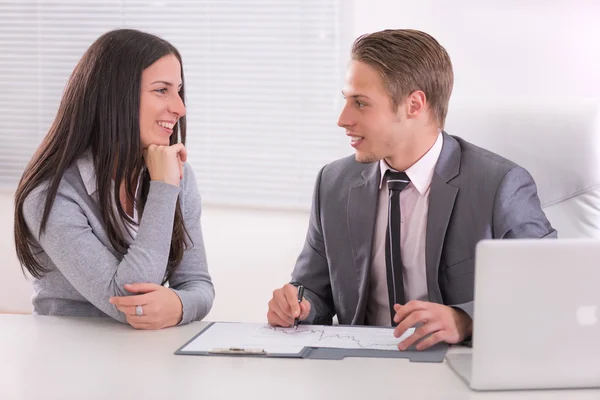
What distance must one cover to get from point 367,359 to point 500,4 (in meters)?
1.91

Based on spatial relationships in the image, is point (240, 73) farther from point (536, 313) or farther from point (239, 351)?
point (536, 313)

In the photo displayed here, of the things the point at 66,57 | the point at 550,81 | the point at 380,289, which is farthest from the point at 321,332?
the point at 66,57

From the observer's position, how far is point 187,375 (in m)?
1.24

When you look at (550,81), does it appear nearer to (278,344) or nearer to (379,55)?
(379,55)

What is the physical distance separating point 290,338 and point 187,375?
0.28m

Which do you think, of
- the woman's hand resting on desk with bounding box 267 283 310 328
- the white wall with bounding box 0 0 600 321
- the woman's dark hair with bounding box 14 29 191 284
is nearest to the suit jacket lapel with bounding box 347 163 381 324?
the woman's hand resting on desk with bounding box 267 283 310 328

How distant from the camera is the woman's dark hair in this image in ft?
5.45

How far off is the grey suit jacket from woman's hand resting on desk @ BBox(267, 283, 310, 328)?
7.7 inches

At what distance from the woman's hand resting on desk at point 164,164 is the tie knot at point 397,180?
0.49m

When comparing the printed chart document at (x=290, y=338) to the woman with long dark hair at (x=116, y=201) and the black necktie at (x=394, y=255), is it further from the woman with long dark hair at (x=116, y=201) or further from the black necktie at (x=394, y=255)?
the black necktie at (x=394, y=255)

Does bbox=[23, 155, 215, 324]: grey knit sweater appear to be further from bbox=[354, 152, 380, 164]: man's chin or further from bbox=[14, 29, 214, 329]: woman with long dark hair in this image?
bbox=[354, 152, 380, 164]: man's chin

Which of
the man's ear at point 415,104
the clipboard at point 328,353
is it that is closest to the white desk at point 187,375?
the clipboard at point 328,353

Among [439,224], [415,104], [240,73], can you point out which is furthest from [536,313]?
[240,73]

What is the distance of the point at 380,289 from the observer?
184 centimetres
